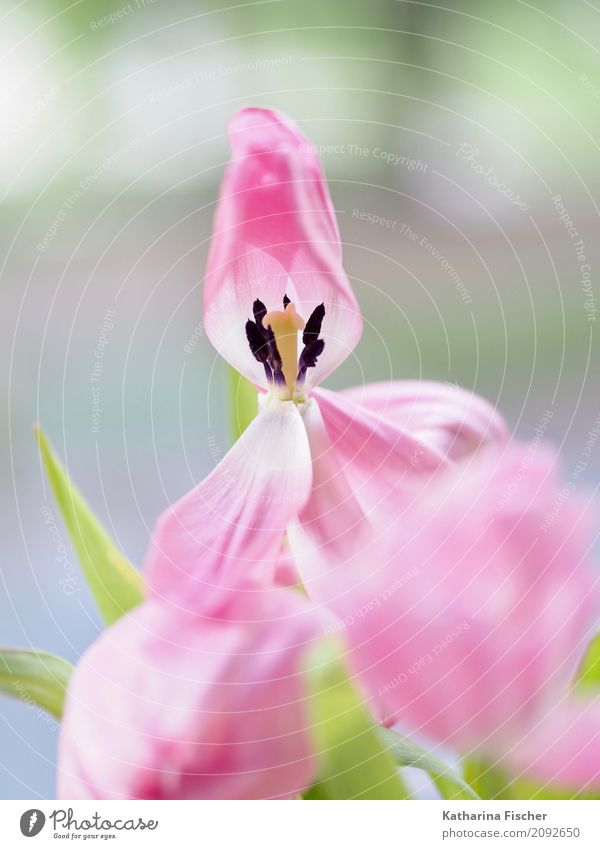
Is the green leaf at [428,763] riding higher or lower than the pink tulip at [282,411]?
lower

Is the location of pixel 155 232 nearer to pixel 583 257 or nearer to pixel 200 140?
pixel 200 140

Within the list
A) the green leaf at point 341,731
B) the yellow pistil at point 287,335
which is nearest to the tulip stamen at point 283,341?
the yellow pistil at point 287,335

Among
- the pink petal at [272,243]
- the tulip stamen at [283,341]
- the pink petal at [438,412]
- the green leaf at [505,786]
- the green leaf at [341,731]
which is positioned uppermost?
the pink petal at [272,243]

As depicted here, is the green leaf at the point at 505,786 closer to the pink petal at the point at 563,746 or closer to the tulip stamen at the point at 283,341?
the pink petal at the point at 563,746

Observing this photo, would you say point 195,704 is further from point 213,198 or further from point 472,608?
point 213,198

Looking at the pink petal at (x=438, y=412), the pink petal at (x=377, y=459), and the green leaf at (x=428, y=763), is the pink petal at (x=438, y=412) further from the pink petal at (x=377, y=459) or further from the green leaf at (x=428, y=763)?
the green leaf at (x=428, y=763)

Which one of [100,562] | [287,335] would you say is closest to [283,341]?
[287,335]

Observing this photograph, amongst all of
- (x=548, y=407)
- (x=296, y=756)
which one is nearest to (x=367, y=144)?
(x=548, y=407)

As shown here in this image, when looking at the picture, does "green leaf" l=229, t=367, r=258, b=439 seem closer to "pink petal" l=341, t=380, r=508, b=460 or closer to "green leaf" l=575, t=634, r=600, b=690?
"pink petal" l=341, t=380, r=508, b=460
